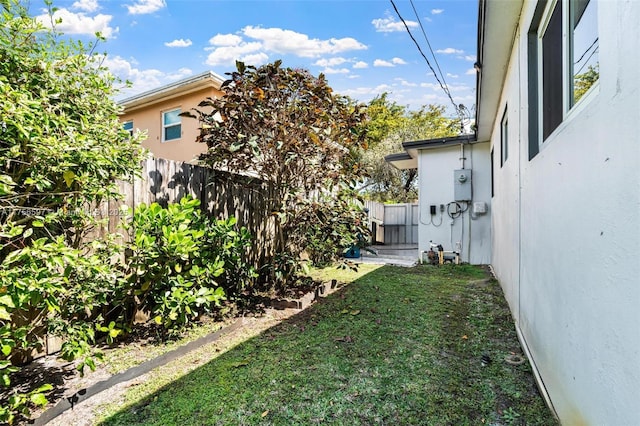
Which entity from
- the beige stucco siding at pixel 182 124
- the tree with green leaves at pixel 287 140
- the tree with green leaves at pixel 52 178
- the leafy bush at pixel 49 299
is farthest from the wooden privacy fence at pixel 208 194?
the beige stucco siding at pixel 182 124

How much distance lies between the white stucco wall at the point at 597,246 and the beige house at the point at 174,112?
8692 millimetres

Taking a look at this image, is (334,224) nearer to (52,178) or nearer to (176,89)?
(52,178)

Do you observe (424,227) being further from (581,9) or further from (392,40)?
(581,9)

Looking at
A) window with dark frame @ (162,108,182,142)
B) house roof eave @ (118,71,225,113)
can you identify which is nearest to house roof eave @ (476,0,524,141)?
house roof eave @ (118,71,225,113)

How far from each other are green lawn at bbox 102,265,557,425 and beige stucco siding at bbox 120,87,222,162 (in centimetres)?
738

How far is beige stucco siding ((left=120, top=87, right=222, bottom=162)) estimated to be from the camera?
9.43 metres

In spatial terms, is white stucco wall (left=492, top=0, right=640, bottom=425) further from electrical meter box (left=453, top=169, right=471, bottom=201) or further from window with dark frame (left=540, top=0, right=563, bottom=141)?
electrical meter box (left=453, top=169, right=471, bottom=201)

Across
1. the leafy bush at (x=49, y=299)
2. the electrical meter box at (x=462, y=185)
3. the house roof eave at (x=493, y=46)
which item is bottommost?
the leafy bush at (x=49, y=299)

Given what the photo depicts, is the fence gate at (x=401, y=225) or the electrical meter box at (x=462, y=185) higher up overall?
the electrical meter box at (x=462, y=185)

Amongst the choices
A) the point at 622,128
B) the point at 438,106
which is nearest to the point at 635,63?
the point at 622,128

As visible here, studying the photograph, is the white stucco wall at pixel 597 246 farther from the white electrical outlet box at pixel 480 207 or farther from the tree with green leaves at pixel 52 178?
the white electrical outlet box at pixel 480 207

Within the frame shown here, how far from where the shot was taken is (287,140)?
3936 mm

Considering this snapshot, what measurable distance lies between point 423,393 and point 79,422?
209cm

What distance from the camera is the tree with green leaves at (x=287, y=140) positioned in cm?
370
